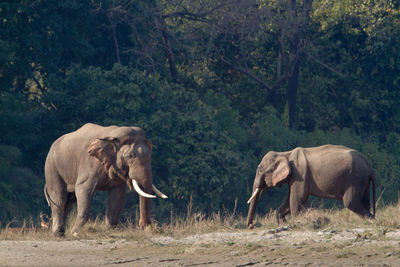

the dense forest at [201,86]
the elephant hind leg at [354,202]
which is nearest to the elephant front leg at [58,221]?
the elephant hind leg at [354,202]

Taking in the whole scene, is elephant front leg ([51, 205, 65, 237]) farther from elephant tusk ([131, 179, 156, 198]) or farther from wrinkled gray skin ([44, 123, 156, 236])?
elephant tusk ([131, 179, 156, 198])

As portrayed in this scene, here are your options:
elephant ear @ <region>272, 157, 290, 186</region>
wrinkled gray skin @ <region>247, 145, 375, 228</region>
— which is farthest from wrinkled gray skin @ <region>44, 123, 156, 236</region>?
elephant ear @ <region>272, 157, 290, 186</region>

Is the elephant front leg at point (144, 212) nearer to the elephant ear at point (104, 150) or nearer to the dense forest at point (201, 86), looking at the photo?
the elephant ear at point (104, 150)

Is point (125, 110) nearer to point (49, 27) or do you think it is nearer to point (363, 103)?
A: point (49, 27)

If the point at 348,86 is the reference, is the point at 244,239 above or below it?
below

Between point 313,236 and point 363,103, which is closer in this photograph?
point 313,236

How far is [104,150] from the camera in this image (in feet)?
43.6

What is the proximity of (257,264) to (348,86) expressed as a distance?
73.4 feet

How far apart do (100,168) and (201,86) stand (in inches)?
668

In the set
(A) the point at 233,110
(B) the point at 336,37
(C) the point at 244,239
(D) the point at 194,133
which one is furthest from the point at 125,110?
(C) the point at 244,239

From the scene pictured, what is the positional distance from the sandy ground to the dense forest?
32.7 ft

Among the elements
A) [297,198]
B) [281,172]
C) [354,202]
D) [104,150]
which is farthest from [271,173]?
[104,150]

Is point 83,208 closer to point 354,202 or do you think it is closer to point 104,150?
point 104,150

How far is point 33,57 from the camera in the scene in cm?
2514
